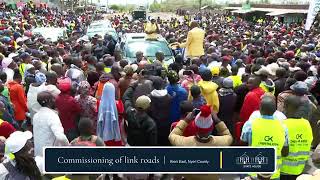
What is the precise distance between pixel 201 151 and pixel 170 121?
10.7 ft

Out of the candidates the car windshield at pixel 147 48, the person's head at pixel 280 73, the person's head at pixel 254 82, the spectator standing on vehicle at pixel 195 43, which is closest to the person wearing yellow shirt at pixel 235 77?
the person's head at pixel 280 73

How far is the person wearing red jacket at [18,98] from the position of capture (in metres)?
7.39

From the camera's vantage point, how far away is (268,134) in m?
4.60

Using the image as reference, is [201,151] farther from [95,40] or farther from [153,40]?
[95,40]

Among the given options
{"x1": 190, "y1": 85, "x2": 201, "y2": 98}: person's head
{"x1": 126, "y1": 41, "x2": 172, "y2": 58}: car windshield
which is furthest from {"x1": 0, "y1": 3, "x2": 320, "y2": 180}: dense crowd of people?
{"x1": 126, "y1": 41, "x2": 172, "y2": 58}: car windshield

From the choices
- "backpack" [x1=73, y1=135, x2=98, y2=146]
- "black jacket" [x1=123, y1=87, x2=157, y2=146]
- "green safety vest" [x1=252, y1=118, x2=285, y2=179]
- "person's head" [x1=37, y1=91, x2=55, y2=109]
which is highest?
"person's head" [x1=37, y1=91, x2=55, y2=109]

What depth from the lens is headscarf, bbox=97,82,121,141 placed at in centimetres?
625

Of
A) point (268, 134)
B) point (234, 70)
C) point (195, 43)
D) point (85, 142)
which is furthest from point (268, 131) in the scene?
point (195, 43)

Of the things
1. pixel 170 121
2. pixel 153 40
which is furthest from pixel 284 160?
pixel 153 40

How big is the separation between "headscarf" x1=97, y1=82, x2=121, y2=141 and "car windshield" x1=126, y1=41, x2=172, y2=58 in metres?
5.99

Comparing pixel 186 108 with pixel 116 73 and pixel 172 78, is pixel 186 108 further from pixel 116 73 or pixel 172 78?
pixel 116 73

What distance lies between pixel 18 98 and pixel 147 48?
5.68m

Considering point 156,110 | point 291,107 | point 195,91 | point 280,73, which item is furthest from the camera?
point 280,73

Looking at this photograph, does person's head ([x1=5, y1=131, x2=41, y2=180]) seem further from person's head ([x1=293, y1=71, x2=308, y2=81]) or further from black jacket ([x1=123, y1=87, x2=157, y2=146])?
person's head ([x1=293, y1=71, x2=308, y2=81])
